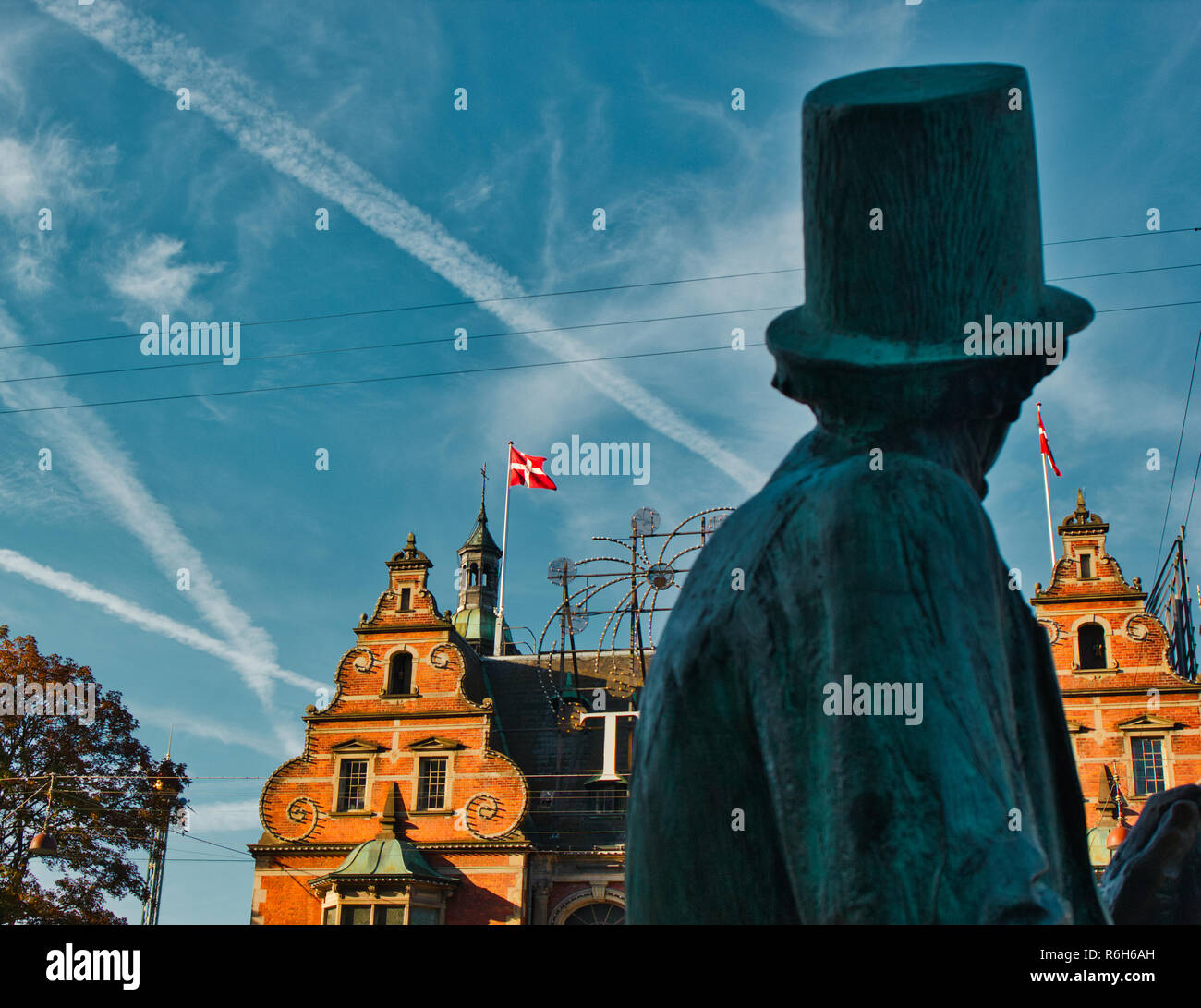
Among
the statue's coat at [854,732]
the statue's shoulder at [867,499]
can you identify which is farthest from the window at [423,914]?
the statue's shoulder at [867,499]

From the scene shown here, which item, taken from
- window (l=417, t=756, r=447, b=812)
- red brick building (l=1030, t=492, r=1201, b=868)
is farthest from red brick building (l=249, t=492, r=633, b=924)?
red brick building (l=1030, t=492, r=1201, b=868)

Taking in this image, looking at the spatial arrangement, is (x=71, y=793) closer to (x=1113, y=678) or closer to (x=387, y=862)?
(x=387, y=862)

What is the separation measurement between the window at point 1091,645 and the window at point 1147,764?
1.82 meters

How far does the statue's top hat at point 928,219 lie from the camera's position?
1728 mm

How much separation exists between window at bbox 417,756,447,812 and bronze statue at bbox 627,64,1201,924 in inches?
1104

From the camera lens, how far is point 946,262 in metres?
1.73

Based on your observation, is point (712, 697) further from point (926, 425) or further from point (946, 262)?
point (946, 262)

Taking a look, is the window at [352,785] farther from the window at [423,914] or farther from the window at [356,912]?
the window at [423,914]

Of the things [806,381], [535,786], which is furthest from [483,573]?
[806,381]

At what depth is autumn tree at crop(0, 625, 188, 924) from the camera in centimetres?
2316

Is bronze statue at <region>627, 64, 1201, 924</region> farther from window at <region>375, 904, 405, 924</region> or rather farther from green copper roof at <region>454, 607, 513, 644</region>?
green copper roof at <region>454, 607, 513, 644</region>

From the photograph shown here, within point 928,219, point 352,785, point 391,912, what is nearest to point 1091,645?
point 391,912

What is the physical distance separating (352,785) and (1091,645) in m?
16.0
